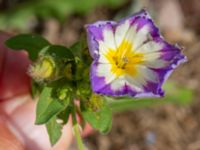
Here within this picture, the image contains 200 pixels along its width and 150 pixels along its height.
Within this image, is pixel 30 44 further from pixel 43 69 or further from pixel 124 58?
pixel 124 58

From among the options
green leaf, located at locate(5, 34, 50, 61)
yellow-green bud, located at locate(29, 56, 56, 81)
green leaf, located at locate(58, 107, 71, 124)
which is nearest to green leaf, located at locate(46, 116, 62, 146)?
green leaf, located at locate(58, 107, 71, 124)

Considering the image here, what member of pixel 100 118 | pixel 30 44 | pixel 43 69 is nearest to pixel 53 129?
pixel 100 118

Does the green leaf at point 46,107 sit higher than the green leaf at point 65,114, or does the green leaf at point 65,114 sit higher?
the green leaf at point 46,107

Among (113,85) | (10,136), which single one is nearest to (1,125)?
(10,136)

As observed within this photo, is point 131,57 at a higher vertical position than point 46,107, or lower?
higher

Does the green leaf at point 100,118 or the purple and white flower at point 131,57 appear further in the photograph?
the green leaf at point 100,118

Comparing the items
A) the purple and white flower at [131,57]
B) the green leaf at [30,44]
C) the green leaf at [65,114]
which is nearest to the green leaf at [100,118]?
the green leaf at [65,114]

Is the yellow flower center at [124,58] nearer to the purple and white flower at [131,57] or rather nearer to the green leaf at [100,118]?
the purple and white flower at [131,57]
